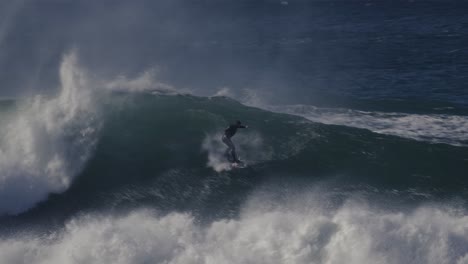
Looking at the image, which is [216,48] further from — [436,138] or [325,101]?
[436,138]

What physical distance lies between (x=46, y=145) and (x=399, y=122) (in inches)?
630

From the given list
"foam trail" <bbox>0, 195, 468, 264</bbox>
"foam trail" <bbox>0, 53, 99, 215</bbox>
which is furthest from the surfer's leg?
"foam trail" <bbox>0, 53, 99, 215</bbox>

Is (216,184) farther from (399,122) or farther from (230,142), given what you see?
(399,122)

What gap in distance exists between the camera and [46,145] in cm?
2098

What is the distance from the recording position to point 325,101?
28.2 m

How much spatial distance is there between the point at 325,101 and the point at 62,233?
1629 cm

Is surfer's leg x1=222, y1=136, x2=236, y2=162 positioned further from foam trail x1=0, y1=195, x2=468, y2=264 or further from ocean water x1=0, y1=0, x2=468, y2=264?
foam trail x1=0, y1=195, x2=468, y2=264

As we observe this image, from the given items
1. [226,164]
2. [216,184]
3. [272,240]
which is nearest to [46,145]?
[216,184]

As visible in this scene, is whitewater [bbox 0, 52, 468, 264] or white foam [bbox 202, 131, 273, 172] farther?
white foam [bbox 202, 131, 273, 172]

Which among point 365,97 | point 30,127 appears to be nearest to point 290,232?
point 30,127

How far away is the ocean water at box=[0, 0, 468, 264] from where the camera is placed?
16078 mm

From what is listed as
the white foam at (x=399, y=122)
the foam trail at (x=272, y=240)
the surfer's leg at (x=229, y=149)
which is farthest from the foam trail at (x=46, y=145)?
the white foam at (x=399, y=122)

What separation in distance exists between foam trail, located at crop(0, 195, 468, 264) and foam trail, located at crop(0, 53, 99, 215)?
9.26 ft

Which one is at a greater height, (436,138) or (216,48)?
(216,48)
